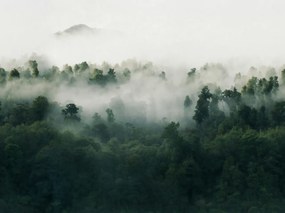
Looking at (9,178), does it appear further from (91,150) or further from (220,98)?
(220,98)

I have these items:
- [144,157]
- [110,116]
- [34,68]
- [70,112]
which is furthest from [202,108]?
[34,68]

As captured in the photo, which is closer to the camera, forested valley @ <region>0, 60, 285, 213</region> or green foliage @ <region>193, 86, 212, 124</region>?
forested valley @ <region>0, 60, 285, 213</region>

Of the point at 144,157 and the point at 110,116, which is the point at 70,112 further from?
the point at 144,157

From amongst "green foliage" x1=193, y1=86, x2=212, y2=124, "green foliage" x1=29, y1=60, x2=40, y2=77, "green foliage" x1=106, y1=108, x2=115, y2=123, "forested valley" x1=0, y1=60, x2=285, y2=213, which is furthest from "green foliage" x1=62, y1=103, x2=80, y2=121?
"green foliage" x1=29, y1=60, x2=40, y2=77

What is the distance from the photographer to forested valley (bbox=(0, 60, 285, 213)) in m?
108

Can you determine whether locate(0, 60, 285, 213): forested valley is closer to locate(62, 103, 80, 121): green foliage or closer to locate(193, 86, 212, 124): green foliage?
locate(193, 86, 212, 124): green foliage

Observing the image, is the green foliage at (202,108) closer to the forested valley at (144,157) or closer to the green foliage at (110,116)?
the forested valley at (144,157)

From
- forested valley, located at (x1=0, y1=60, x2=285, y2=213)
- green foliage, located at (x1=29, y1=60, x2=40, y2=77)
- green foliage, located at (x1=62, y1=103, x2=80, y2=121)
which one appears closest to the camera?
forested valley, located at (x1=0, y1=60, x2=285, y2=213)

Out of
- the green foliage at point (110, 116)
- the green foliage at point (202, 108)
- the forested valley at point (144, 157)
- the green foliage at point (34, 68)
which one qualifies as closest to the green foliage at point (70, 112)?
the forested valley at point (144, 157)

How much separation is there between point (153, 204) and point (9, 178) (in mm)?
20031

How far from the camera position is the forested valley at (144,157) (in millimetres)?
108375

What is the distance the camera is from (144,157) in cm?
11581

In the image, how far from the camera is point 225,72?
189250 mm

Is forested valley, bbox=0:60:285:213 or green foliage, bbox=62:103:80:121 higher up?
green foliage, bbox=62:103:80:121
